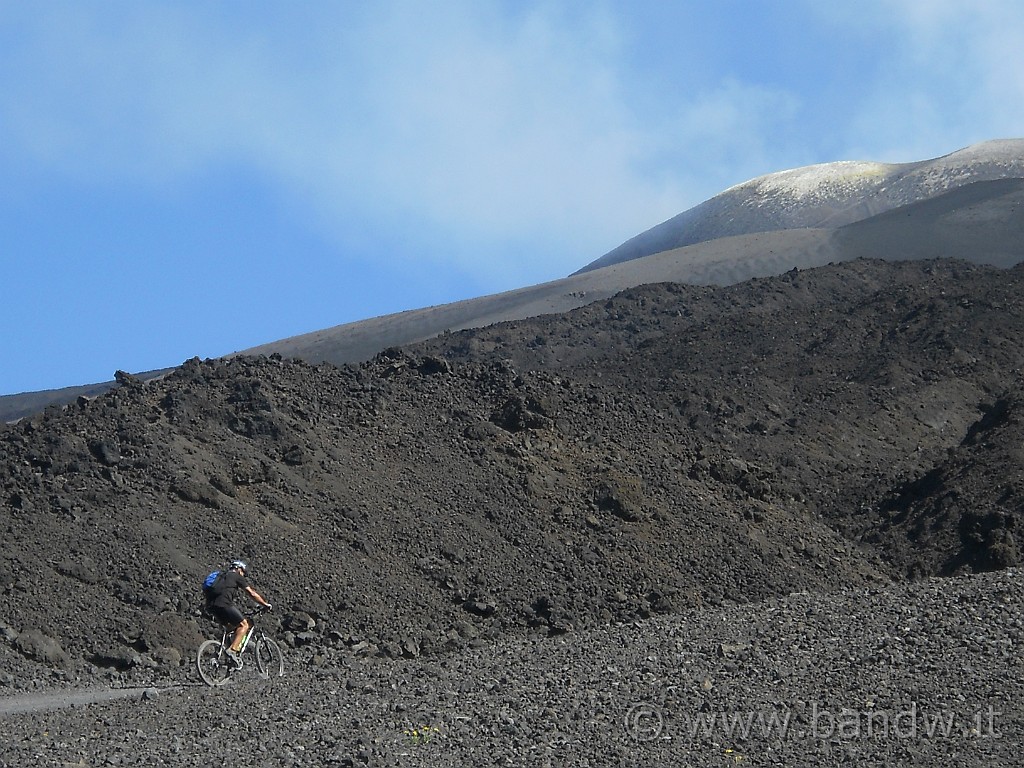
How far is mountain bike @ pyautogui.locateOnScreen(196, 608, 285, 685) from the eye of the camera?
37.9 ft

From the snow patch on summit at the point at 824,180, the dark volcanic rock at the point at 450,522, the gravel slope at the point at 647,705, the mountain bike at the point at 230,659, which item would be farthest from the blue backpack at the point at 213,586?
the snow patch on summit at the point at 824,180

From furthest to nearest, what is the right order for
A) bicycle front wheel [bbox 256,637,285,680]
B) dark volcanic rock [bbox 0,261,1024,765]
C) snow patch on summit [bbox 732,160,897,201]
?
snow patch on summit [bbox 732,160,897,201], dark volcanic rock [bbox 0,261,1024,765], bicycle front wheel [bbox 256,637,285,680]

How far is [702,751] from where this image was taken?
28.9 ft

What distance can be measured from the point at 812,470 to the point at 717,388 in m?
4.68

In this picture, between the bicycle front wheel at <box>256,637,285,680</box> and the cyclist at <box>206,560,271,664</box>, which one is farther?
the bicycle front wheel at <box>256,637,285,680</box>

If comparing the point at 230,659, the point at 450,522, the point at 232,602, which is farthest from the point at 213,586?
the point at 450,522

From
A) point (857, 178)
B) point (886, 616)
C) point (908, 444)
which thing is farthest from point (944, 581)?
point (857, 178)

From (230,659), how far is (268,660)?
2.37 feet

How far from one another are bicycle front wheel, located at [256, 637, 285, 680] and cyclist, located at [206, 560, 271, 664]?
0.40m

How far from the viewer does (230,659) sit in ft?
37.8

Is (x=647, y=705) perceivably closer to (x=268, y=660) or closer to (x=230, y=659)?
(x=230, y=659)

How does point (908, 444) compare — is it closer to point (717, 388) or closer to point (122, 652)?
point (717, 388)

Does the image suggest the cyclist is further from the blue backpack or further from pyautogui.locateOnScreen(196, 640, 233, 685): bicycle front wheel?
pyautogui.locateOnScreen(196, 640, 233, 685): bicycle front wheel

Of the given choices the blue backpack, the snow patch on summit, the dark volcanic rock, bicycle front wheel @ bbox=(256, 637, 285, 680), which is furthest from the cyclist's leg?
the snow patch on summit
